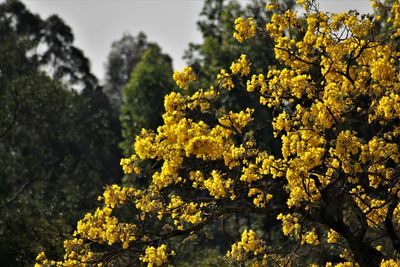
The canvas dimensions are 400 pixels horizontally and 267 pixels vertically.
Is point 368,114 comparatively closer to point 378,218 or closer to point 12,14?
point 378,218

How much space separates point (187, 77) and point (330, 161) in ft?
9.64

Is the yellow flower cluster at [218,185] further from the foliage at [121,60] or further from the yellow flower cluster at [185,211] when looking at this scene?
the foliage at [121,60]

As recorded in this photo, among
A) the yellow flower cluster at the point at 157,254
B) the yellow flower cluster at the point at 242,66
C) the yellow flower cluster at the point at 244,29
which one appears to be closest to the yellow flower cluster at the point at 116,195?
the yellow flower cluster at the point at 157,254

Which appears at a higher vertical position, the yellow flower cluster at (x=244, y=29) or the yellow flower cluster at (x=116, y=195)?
the yellow flower cluster at (x=244, y=29)

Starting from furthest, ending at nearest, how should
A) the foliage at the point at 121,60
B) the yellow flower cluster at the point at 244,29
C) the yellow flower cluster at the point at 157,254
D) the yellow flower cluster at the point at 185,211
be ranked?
1. the foliage at the point at 121,60
2. the yellow flower cluster at the point at 244,29
3. the yellow flower cluster at the point at 185,211
4. the yellow flower cluster at the point at 157,254

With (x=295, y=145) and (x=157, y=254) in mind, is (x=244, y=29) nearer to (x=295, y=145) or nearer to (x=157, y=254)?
(x=295, y=145)

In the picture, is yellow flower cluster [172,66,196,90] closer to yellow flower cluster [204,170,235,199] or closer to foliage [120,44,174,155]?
yellow flower cluster [204,170,235,199]

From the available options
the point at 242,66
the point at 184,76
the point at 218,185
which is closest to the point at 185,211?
the point at 218,185

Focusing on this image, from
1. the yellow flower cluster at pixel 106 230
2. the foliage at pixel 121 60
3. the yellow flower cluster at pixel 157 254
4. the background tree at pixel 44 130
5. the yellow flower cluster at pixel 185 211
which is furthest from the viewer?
the foliage at pixel 121 60

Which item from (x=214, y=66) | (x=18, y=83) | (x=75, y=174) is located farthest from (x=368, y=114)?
(x=75, y=174)

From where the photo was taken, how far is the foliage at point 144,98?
119 feet

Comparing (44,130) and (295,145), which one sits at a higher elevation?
(44,130)

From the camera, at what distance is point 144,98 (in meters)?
37.7

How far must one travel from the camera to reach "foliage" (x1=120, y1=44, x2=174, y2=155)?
36125 mm
